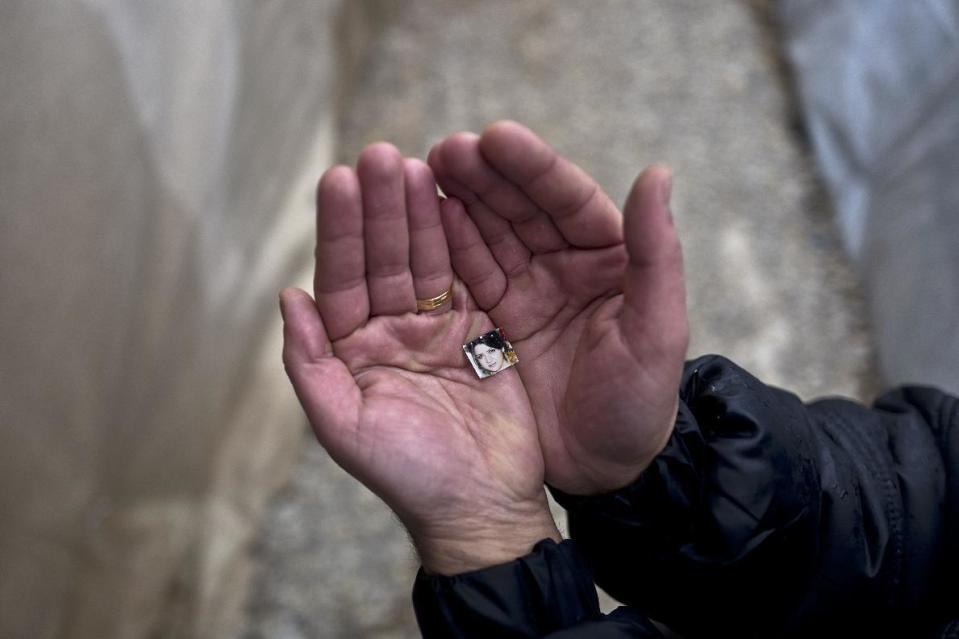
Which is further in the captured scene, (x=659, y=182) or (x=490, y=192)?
(x=490, y=192)

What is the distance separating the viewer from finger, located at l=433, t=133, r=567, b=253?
2.54ft

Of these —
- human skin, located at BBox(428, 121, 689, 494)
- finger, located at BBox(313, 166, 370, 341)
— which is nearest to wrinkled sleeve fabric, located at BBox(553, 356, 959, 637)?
human skin, located at BBox(428, 121, 689, 494)

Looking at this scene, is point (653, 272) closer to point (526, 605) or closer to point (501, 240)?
point (501, 240)

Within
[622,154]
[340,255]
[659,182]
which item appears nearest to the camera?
[659,182]

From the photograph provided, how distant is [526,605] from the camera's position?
0.74 metres

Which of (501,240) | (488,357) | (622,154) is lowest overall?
(488,357)

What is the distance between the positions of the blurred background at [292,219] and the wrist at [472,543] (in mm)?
536

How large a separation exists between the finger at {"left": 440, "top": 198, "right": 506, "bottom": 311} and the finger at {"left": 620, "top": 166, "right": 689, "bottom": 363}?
0.15 meters

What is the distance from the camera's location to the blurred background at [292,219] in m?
1.07

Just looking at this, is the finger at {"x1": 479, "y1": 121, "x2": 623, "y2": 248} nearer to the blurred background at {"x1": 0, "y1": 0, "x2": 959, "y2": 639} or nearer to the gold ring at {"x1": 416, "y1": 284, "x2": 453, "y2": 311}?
the gold ring at {"x1": 416, "y1": 284, "x2": 453, "y2": 311}

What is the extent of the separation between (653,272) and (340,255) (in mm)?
272

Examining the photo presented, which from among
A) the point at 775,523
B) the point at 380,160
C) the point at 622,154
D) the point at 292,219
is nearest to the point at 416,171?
the point at 380,160

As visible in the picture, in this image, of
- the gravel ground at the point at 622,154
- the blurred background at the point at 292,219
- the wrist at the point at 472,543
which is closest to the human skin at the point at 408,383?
the wrist at the point at 472,543

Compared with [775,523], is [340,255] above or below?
above
